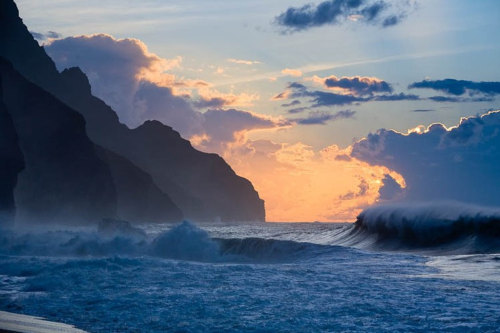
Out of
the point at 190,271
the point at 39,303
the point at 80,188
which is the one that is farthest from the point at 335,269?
the point at 80,188

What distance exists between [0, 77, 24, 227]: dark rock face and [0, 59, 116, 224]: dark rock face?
16.4 metres

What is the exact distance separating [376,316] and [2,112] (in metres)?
60.1

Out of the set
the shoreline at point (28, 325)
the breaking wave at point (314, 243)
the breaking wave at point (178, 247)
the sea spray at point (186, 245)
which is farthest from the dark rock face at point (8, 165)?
the shoreline at point (28, 325)

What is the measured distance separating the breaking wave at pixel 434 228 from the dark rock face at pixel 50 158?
54649mm

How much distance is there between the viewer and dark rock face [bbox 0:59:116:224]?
269ft

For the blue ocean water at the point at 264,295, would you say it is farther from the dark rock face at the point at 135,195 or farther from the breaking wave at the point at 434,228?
the dark rock face at the point at 135,195

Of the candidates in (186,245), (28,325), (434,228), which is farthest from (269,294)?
(434,228)

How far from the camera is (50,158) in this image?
86625mm

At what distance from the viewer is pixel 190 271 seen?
18594 millimetres

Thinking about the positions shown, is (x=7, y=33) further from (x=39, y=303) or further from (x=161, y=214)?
(x=39, y=303)

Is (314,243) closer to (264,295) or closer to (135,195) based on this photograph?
(264,295)

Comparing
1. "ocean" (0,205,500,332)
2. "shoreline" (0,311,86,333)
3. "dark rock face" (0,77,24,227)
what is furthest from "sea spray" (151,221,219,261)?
"dark rock face" (0,77,24,227)

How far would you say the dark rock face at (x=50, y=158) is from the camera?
81.9 meters

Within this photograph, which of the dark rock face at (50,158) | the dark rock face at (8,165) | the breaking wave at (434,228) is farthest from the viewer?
the dark rock face at (50,158)
